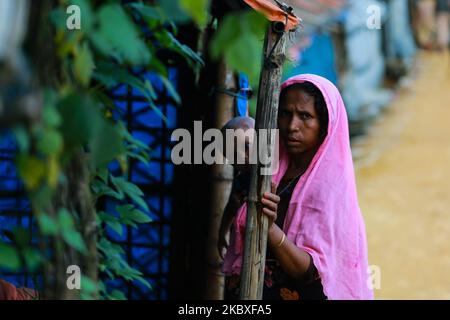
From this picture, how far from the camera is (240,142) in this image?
352 cm

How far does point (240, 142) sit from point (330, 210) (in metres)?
0.42

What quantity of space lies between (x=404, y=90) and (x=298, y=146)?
13164mm

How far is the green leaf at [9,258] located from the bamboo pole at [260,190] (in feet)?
3.39

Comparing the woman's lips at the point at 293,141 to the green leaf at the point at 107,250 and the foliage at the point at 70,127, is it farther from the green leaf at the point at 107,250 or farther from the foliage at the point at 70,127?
the foliage at the point at 70,127

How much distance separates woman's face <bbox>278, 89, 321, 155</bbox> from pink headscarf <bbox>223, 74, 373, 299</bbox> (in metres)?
0.05

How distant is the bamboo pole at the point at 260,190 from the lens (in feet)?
9.97

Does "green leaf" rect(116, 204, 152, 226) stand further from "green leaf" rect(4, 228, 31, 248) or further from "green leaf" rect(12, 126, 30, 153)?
"green leaf" rect(12, 126, 30, 153)

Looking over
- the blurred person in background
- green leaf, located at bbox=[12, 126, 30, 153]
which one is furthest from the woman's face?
the blurred person in background

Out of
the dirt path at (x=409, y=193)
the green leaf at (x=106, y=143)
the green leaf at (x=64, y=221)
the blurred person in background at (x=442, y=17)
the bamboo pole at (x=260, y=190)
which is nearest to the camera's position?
the green leaf at (x=106, y=143)

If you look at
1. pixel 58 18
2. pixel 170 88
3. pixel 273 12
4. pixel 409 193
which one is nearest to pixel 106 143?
pixel 58 18

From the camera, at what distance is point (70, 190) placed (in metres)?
2.24

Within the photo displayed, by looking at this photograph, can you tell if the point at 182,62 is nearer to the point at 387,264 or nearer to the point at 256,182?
the point at 256,182

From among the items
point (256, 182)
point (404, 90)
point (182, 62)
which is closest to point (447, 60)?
point (404, 90)

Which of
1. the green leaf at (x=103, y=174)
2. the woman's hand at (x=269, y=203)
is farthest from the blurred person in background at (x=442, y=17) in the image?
the woman's hand at (x=269, y=203)
